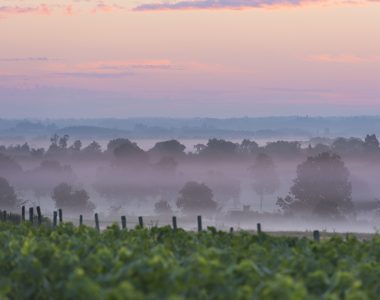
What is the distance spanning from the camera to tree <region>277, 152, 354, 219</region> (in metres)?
110

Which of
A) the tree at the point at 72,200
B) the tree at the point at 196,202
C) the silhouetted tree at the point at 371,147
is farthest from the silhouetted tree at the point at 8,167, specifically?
the silhouetted tree at the point at 371,147

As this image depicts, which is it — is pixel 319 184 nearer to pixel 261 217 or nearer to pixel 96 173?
pixel 261 217

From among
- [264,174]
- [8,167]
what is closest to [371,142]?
[264,174]

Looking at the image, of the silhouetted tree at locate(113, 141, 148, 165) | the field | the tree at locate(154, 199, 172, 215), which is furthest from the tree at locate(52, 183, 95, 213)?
the field

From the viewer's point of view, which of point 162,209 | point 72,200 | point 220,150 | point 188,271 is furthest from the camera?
point 220,150

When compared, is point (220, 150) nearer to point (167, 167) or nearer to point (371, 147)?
point (167, 167)

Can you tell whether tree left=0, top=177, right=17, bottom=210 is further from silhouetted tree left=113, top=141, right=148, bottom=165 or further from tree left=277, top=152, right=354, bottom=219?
tree left=277, top=152, right=354, bottom=219

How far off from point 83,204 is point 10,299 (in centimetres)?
12447

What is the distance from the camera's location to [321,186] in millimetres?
108375

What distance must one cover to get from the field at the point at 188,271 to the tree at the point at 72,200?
388 feet

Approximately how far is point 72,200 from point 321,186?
48.2m

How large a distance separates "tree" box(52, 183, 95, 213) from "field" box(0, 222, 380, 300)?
118m

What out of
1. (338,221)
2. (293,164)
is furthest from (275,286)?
(293,164)

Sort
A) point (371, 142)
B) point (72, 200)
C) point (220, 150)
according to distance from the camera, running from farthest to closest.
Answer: point (220, 150), point (371, 142), point (72, 200)
